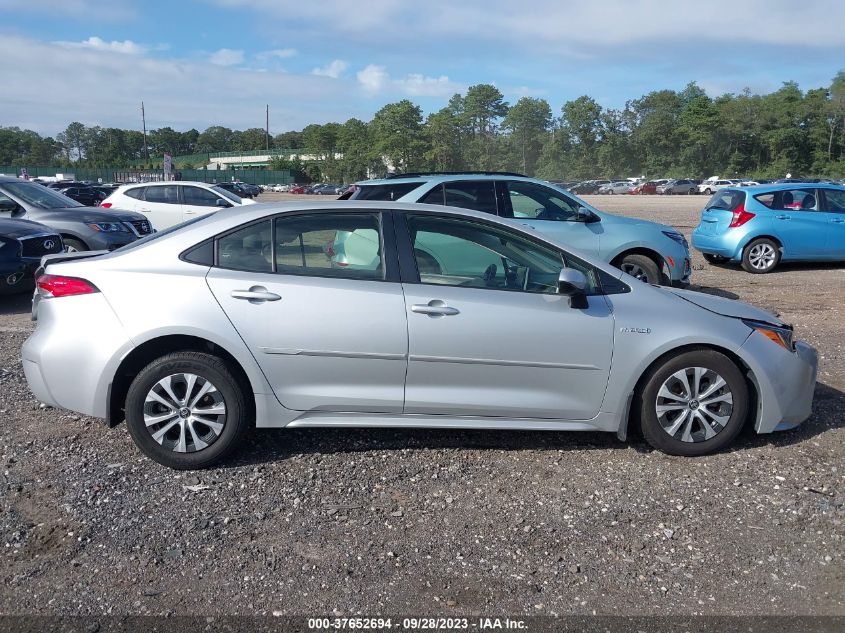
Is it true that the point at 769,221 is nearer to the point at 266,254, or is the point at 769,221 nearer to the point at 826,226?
the point at 826,226

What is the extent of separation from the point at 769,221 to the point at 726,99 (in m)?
97.3

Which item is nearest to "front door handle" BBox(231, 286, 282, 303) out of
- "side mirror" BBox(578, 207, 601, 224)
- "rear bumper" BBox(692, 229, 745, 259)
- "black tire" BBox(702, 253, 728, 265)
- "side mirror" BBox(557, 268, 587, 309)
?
"side mirror" BBox(557, 268, 587, 309)

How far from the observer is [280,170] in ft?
341

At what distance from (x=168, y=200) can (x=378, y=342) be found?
42.6ft

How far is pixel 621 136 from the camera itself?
102 m

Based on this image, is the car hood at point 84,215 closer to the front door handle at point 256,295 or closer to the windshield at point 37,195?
the windshield at point 37,195

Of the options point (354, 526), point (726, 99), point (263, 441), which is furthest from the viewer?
point (726, 99)

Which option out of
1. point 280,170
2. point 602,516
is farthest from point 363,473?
point 280,170

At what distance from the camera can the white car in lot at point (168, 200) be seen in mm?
15711

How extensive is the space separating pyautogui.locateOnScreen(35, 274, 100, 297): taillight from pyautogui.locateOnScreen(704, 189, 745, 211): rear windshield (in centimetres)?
1178

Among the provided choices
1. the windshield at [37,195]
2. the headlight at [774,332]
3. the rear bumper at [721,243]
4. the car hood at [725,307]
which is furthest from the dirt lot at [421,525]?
the rear bumper at [721,243]

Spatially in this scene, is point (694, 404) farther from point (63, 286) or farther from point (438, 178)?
point (438, 178)

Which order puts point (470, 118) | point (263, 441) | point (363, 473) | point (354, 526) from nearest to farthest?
point (354, 526) < point (363, 473) < point (263, 441) < point (470, 118)

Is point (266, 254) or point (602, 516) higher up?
point (266, 254)
